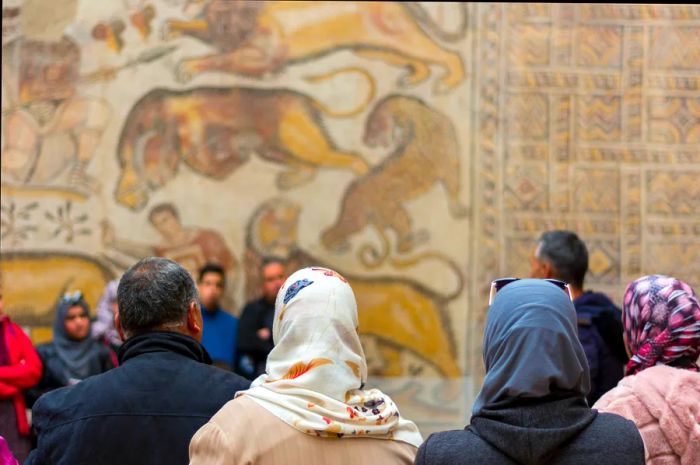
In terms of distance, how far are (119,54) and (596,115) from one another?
3.91 m

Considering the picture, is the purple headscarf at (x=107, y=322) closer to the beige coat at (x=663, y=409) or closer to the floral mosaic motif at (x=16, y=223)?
the floral mosaic motif at (x=16, y=223)

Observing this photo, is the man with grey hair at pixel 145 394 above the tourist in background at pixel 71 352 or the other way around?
A: above

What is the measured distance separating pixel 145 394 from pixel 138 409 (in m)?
0.04

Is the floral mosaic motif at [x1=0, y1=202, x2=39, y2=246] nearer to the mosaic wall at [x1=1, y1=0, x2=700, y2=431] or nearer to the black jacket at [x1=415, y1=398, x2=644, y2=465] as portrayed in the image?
the mosaic wall at [x1=1, y1=0, x2=700, y2=431]

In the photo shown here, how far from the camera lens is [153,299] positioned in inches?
119

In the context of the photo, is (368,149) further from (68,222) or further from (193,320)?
(193,320)

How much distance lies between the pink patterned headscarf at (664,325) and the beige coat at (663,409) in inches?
2.0

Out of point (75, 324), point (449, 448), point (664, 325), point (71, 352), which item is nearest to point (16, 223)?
point (75, 324)

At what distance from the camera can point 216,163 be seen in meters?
8.88

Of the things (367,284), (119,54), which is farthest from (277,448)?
(119,54)

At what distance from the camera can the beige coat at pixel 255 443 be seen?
260 centimetres

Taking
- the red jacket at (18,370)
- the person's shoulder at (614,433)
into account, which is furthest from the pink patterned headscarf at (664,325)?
the red jacket at (18,370)

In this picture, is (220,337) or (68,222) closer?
(220,337)

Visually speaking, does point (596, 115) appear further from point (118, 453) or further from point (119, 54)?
point (118, 453)
